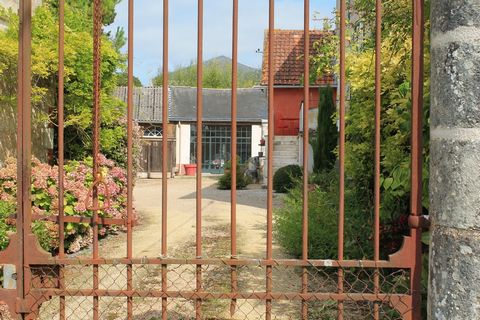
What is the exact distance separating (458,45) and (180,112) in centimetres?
2663

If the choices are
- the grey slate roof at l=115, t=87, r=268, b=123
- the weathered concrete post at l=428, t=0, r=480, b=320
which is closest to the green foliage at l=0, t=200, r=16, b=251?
the weathered concrete post at l=428, t=0, r=480, b=320

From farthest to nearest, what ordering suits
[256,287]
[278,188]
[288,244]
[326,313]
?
[278,188] → [288,244] → [256,287] → [326,313]

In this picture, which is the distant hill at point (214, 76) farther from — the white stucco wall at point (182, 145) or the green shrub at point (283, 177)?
the green shrub at point (283, 177)

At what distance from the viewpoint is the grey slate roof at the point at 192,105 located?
27859mm

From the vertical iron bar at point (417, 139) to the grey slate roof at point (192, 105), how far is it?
24.1m

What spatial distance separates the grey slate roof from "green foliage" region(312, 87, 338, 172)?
11.6m

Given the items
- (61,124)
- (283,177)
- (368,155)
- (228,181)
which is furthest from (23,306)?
(228,181)

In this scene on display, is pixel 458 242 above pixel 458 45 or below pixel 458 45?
below

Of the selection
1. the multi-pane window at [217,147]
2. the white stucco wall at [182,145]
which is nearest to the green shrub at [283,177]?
the multi-pane window at [217,147]

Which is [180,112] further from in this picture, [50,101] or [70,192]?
[70,192]

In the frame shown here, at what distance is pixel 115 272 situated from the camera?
19.2 feet

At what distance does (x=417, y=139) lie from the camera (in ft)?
8.65

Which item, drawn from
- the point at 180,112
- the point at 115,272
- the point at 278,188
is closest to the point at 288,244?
the point at 115,272

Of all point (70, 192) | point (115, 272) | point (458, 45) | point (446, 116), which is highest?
point (458, 45)
